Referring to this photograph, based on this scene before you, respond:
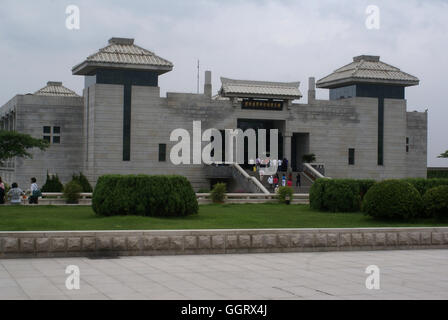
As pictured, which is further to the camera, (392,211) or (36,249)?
(392,211)

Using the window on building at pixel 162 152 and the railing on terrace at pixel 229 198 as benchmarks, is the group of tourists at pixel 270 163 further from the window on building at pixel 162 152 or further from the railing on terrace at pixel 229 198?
the railing on terrace at pixel 229 198

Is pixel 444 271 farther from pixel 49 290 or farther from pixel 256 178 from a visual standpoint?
pixel 256 178

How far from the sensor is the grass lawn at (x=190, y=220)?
1761cm

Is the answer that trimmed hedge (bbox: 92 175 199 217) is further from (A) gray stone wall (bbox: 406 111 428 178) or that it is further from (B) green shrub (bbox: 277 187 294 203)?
(A) gray stone wall (bbox: 406 111 428 178)

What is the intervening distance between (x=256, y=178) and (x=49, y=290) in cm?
2951

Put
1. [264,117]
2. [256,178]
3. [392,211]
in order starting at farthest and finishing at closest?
[264,117], [256,178], [392,211]

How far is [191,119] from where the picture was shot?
42.2 metres

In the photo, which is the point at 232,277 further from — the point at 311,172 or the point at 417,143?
the point at 417,143

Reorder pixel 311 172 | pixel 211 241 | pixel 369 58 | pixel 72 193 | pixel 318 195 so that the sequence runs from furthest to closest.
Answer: pixel 369 58 → pixel 311 172 → pixel 72 193 → pixel 318 195 → pixel 211 241

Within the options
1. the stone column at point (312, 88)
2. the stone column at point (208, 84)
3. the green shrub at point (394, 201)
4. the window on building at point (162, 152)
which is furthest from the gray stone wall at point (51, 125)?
the green shrub at point (394, 201)

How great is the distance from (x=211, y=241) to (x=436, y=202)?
8998mm

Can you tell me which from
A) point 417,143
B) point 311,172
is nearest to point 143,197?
point 311,172

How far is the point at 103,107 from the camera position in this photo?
131ft
